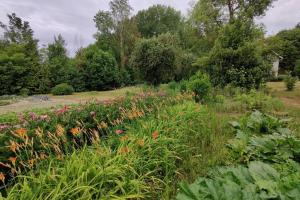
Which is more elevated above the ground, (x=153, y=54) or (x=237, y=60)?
(x=153, y=54)

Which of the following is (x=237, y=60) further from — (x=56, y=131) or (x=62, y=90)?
(x=62, y=90)

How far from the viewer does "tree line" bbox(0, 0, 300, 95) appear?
1005 centimetres

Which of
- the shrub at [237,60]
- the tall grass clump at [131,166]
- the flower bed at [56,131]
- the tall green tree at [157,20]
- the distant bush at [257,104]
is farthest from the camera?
the tall green tree at [157,20]

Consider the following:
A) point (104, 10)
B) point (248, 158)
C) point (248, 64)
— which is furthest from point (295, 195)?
point (104, 10)

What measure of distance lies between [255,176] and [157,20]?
34160 millimetres

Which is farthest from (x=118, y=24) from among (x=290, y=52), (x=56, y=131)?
(x=56, y=131)

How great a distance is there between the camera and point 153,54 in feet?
43.2

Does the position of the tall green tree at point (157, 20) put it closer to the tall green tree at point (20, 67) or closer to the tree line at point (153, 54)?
the tree line at point (153, 54)

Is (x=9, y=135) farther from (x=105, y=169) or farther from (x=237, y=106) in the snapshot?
(x=237, y=106)

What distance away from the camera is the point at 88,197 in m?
1.78

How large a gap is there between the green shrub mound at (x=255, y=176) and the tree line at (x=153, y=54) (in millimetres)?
7202

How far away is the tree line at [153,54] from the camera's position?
10.1 m

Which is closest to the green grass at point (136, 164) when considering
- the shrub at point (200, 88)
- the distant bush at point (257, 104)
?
the distant bush at point (257, 104)

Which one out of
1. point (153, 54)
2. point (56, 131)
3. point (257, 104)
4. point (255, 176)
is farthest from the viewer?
point (153, 54)
